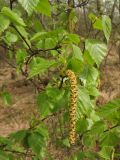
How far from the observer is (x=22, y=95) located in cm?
1025

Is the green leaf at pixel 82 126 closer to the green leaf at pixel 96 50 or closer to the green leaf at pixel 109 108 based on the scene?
the green leaf at pixel 109 108

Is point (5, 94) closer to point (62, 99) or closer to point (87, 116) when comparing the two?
point (87, 116)

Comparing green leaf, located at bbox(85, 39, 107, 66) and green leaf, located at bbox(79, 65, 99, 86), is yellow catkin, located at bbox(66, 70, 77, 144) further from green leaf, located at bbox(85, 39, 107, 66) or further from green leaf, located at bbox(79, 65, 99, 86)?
green leaf, located at bbox(79, 65, 99, 86)

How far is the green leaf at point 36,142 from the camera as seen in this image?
7.47 ft

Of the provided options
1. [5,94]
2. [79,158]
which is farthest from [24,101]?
[79,158]

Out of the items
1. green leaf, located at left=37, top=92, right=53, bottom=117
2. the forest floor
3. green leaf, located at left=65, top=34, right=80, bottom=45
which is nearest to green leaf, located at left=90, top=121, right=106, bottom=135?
green leaf, located at left=37, top=92, right=53, bottom=117

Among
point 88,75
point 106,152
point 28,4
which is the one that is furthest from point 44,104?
point 106,152

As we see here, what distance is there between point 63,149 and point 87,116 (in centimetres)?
414

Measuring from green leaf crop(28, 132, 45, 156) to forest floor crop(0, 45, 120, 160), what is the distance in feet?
13.1

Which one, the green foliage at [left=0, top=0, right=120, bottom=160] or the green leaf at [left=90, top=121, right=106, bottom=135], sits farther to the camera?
the green leaf at [left=90, top=121, right=106, bottom=135]

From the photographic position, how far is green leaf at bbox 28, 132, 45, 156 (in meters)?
2.28

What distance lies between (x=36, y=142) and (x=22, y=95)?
8.01 meters

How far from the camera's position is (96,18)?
1.96 meters

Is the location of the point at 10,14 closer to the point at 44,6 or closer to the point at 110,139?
the point at 44,6
